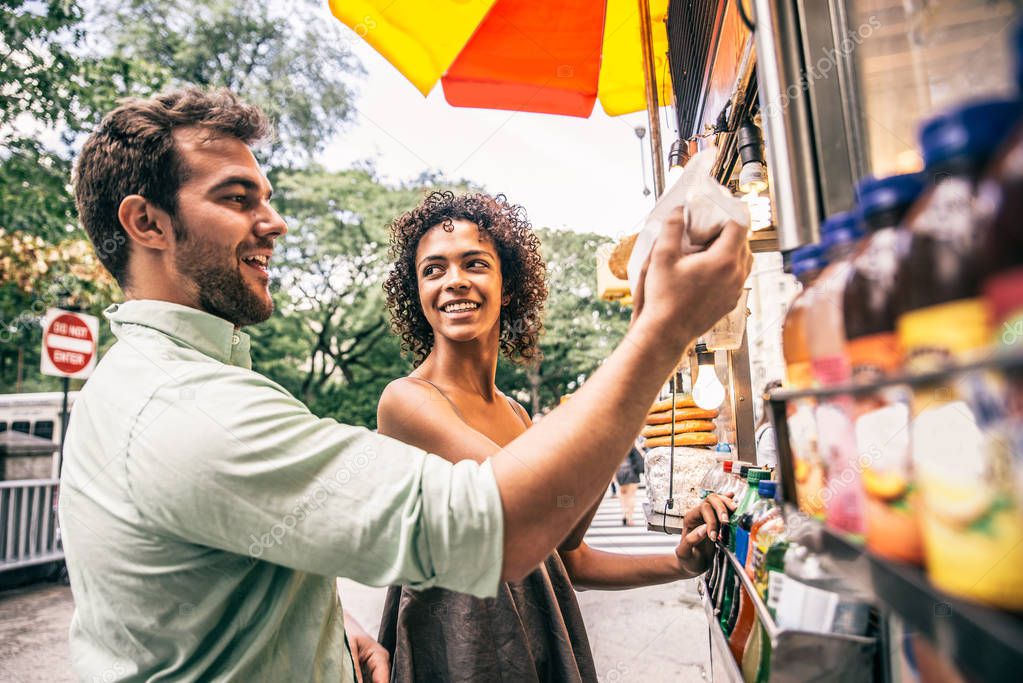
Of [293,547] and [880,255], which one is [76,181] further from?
[880,255]

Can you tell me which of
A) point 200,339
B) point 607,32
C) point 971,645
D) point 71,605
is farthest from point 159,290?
point 71,605

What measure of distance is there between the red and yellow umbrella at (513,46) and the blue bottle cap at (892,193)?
7.96 feet

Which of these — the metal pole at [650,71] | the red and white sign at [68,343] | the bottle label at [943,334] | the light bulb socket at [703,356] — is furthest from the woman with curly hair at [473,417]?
the red and white sign at [68,343]

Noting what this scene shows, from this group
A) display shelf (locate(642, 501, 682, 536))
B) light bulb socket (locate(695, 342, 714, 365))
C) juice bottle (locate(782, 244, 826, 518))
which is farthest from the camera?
light bulb socket (locate(695, 342, 714, 365))

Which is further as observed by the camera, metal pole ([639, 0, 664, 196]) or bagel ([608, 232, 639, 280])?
bagel ([608, 232, 639, 280])

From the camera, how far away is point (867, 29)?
924 millimetres

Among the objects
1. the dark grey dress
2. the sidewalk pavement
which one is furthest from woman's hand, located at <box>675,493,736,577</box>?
the sidewalk pavement

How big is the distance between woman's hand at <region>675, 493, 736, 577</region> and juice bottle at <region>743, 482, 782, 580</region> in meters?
0.26

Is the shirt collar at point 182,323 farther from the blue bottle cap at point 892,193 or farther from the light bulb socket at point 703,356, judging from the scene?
the light bulb socket at point 703,356

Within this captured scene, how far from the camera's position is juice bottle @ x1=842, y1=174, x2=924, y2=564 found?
0.55 m

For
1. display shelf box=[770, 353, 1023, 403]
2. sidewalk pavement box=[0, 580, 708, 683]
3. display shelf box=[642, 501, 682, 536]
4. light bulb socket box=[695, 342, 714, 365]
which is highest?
light bulb socket box=[695, 342, 714, 365]

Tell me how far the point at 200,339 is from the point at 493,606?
0.96 m

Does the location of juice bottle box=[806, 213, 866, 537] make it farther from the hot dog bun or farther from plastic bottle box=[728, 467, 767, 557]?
Result: the hot dog bun

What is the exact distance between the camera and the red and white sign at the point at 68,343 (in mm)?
5789
